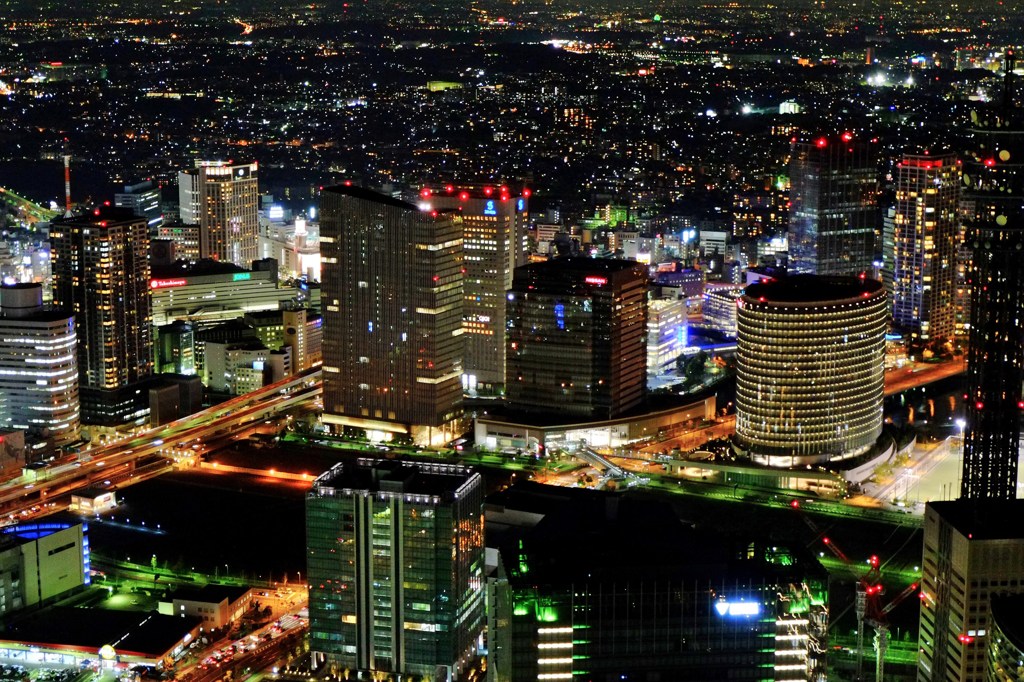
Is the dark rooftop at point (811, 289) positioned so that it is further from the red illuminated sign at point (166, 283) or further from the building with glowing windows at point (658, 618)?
the red illuminated sign at point (166, 283)

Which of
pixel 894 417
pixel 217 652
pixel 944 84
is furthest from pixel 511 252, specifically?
pixel 217 652

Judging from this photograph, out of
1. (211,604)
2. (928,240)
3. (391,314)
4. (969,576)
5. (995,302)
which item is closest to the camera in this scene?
(969,576)

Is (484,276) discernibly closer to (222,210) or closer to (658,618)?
(222,210)

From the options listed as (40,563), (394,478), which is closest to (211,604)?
(40,563)

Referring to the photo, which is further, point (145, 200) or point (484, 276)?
point (145, 200)

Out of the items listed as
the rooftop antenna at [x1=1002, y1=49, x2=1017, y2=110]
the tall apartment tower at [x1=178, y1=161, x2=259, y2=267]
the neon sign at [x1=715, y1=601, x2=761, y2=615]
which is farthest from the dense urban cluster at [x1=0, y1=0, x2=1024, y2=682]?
the rooftop antenna at [x1=1002, y1=49, x2=1017, y2=110]
